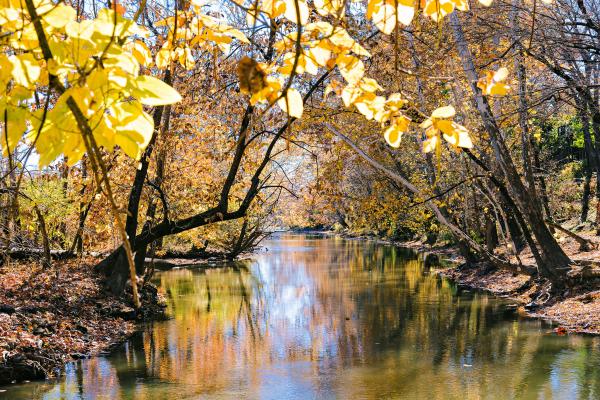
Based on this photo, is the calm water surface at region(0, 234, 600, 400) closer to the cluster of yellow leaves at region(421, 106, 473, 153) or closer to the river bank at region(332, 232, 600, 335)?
the river bank at region(332, 232, 600, 335)

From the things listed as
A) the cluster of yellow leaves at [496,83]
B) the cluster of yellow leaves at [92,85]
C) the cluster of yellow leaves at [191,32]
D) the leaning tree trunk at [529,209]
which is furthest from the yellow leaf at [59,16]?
the leaning tree trunk at [529,209]

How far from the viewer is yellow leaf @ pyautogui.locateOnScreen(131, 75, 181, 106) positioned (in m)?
0.99

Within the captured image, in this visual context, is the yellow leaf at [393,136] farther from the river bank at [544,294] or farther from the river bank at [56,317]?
the river bank at [544,294]

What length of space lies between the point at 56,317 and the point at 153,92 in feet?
31.9

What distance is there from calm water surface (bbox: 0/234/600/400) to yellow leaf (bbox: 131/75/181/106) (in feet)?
21.0

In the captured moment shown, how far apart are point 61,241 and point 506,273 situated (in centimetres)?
1104

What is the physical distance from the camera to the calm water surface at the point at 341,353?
23.6ft

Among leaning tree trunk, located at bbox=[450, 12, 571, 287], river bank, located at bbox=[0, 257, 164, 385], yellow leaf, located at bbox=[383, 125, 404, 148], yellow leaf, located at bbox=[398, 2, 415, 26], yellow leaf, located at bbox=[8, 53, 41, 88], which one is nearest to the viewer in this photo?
yellow leaf, located at bbox=[8, 53, 41, 88]

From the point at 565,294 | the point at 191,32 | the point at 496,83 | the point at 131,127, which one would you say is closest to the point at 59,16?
the point at 131,127

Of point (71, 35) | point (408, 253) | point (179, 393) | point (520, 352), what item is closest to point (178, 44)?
point (71, 35)

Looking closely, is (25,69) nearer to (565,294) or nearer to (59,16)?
(59,16)

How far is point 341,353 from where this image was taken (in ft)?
29.7

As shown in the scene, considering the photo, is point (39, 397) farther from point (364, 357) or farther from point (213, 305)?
point (213, 305)

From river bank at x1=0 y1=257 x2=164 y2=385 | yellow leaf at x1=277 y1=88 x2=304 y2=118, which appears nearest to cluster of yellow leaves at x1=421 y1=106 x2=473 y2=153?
yellow leaf at x1=277 y1=88 x2=304 y2=118
